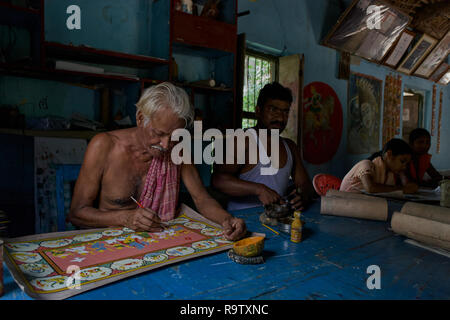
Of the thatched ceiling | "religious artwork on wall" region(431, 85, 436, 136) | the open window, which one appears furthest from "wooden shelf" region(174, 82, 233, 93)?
"religious artwork on wall" region(431, 85, 436, 136)

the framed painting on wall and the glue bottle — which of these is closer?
the glue bottle

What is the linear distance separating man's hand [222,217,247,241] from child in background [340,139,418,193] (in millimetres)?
2087

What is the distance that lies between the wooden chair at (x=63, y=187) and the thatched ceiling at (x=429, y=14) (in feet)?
20.0

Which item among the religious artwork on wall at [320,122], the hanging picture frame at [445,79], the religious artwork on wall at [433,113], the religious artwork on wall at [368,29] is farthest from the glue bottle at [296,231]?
the hanging picture frame at [445,79]

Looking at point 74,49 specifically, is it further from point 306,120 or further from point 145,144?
point 306,120

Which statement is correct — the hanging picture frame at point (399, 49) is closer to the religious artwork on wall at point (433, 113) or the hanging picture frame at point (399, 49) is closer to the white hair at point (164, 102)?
the religious artwork on wall at point (433, 113)

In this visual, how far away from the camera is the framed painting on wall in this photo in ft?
25.4

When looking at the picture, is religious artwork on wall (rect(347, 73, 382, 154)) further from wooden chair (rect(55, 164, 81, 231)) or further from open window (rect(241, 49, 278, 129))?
wooden chair (rect(55, 164, 81, 231))

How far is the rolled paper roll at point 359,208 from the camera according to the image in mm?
1974

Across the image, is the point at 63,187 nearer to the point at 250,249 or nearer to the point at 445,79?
the point at 250,249

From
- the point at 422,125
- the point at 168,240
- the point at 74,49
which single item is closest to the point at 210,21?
the point at 74,49

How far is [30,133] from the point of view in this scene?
2.50m

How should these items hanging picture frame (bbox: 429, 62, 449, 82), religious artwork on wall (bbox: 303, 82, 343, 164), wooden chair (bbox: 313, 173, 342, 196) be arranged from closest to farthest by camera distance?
wooden chair (bbox: 313, 173, 342, 196) < religious artwork on wall (bbox: 303, 82, 343, 164) < hanging picture frame (bbox: 429, 62, 449, 82)

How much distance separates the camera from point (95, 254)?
1229mm
